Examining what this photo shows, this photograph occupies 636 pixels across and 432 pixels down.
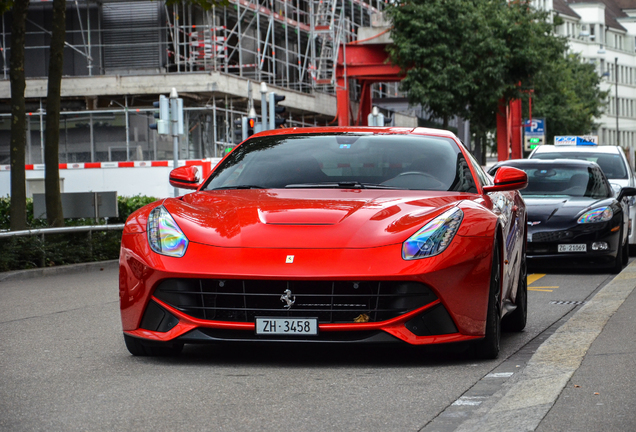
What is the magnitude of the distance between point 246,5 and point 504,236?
33936mm

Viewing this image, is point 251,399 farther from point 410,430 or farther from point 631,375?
point 631,375

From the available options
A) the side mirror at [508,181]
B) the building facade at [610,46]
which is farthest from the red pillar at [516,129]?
the building facade at [610,46]

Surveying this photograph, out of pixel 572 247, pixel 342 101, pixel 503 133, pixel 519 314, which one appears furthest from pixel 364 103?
pixel 519 314

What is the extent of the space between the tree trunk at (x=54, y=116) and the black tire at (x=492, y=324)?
11751 millimetres

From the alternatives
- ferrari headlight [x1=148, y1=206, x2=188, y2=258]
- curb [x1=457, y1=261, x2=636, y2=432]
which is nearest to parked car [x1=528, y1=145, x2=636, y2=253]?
curb [x1=457, y1=261, x2=636, y2=432]

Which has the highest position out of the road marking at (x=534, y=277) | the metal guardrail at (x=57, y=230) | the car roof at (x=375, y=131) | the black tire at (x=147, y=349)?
the car roof at (x=375, y=131)

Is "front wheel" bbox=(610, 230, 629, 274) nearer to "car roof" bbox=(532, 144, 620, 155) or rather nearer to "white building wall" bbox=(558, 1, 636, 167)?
"car roof" bbox=(532, 144, 620, 155)

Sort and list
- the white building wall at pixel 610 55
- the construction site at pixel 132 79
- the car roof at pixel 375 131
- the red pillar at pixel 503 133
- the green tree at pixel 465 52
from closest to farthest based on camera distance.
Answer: the car roof at pixel 375 131
the construction site at pixel 132 79
the green tree at pixel 465 52
the red pillar at pixel 503 133
the white building wall at pixel 610 55

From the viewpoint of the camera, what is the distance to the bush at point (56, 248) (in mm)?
14500

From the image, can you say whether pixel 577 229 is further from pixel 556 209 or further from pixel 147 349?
pixel 147 349

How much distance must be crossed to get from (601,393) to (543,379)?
0.41 m

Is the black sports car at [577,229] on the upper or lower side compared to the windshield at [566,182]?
lower

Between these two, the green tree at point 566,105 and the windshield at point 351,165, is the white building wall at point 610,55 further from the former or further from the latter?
the windshield at point 351,165

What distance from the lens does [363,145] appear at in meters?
7.15
